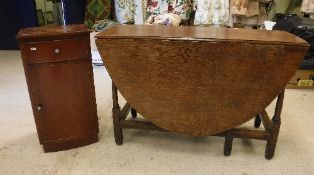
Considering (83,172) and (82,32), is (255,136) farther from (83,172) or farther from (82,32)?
(82,32)

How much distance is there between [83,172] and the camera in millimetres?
1586

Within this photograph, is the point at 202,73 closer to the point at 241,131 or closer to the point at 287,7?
the point at 241,131

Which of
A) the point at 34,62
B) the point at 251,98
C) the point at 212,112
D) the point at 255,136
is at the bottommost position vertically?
the point at 255,136

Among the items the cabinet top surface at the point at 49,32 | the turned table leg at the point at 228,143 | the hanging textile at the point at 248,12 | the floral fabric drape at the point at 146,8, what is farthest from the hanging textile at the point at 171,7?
the turned table leg at the point at 228,143

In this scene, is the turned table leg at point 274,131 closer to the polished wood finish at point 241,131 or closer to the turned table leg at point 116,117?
the polished wood finish at point 241,131

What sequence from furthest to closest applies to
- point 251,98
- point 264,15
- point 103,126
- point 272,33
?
point 264,15 → point 103,126 → point 272,33 → point 251,98

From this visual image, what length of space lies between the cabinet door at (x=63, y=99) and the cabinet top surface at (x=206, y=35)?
289 mm

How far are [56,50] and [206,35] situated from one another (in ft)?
2.71

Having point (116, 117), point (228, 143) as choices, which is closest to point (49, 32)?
point (116, 117)

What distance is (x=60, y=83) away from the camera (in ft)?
5.29

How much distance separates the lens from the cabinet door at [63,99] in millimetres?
1576

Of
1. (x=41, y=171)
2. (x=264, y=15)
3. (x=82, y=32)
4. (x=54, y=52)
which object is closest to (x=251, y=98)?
(x=82, y=32)

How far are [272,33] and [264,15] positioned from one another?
1694mm

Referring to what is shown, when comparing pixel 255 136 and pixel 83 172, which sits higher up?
pixel 255 136
